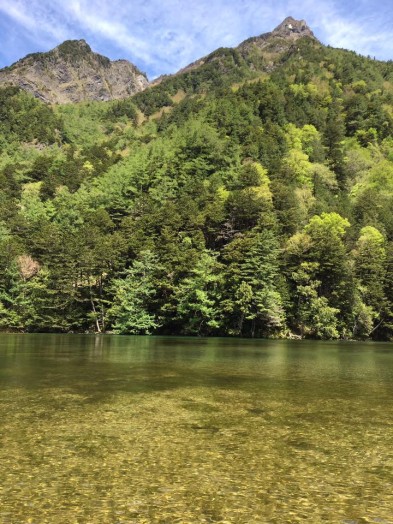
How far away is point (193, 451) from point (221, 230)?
6480cm

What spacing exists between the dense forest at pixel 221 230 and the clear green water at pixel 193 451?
42.4m

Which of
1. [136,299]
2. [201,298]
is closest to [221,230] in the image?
[201,298]

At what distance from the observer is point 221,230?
240 feet

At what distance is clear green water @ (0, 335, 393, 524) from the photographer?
648 centimetres

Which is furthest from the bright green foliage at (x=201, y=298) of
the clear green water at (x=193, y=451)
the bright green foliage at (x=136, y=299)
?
the clear green water at (x=193, y=451)

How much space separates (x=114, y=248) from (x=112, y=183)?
35.3m

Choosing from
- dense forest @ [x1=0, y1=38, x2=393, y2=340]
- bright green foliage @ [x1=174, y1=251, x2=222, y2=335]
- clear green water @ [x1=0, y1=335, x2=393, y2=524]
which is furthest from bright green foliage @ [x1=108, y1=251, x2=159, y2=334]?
clear green water @ [x1=0, y1=335, x2=393, y2=524]

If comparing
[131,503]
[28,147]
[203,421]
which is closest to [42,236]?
[203,421]

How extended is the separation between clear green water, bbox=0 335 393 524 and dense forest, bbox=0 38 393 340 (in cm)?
4237

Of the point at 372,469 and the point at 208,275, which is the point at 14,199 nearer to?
the point at 208,275

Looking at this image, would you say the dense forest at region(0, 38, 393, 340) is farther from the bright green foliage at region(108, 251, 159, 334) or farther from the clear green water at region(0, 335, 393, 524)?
the clear green water at region(0, 335, 393, 524)

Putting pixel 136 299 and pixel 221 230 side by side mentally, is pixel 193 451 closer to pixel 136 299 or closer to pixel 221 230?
pixel 136 299

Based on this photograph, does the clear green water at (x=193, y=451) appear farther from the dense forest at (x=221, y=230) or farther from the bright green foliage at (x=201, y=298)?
the dense forest at (x=221, y=230)

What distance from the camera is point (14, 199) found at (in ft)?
326
